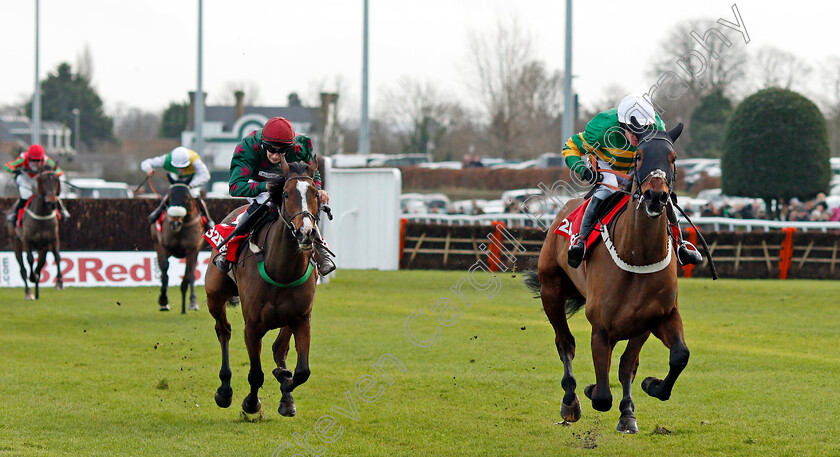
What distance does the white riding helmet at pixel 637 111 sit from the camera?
6605 millimetres

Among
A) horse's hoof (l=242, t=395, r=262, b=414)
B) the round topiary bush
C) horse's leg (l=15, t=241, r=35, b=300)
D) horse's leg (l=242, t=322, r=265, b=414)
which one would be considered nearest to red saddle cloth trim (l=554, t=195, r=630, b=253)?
horse's leg (l=242, t=322, r=265, b=414)

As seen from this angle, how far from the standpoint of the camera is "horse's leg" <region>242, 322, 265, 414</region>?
23.4 ft

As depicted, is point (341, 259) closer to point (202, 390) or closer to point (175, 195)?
point (175, 195)

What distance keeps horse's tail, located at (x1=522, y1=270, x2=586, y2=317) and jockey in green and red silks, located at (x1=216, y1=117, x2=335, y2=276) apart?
1.98 metres

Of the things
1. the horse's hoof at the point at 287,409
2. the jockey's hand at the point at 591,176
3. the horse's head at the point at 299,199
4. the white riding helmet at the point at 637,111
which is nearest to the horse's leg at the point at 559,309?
the jockey's hand at the point at 591,176

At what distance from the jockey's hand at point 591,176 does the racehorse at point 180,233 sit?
26.8 ft

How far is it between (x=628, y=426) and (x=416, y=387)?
2.43 meters

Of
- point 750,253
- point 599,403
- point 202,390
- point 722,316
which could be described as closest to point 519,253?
point 750,253

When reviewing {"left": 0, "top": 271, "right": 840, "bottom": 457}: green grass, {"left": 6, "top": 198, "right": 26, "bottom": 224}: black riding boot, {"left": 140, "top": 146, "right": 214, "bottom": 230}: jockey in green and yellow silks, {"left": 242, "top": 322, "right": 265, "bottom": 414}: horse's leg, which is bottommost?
{"left": 0, "top": 271, "right": 840, "bottom": 457}: green grass

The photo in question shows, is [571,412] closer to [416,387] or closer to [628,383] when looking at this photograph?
[628,383]

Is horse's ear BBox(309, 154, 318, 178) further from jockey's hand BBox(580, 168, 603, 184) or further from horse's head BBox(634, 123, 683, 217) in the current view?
horse's head BBox(634, 123, 683, 217)

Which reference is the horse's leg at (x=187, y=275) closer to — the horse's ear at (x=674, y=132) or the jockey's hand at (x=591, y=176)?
the jockey's hand at (x=591, y=176)

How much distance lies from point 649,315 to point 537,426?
155 cm

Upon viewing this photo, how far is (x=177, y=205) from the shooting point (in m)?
14.2
